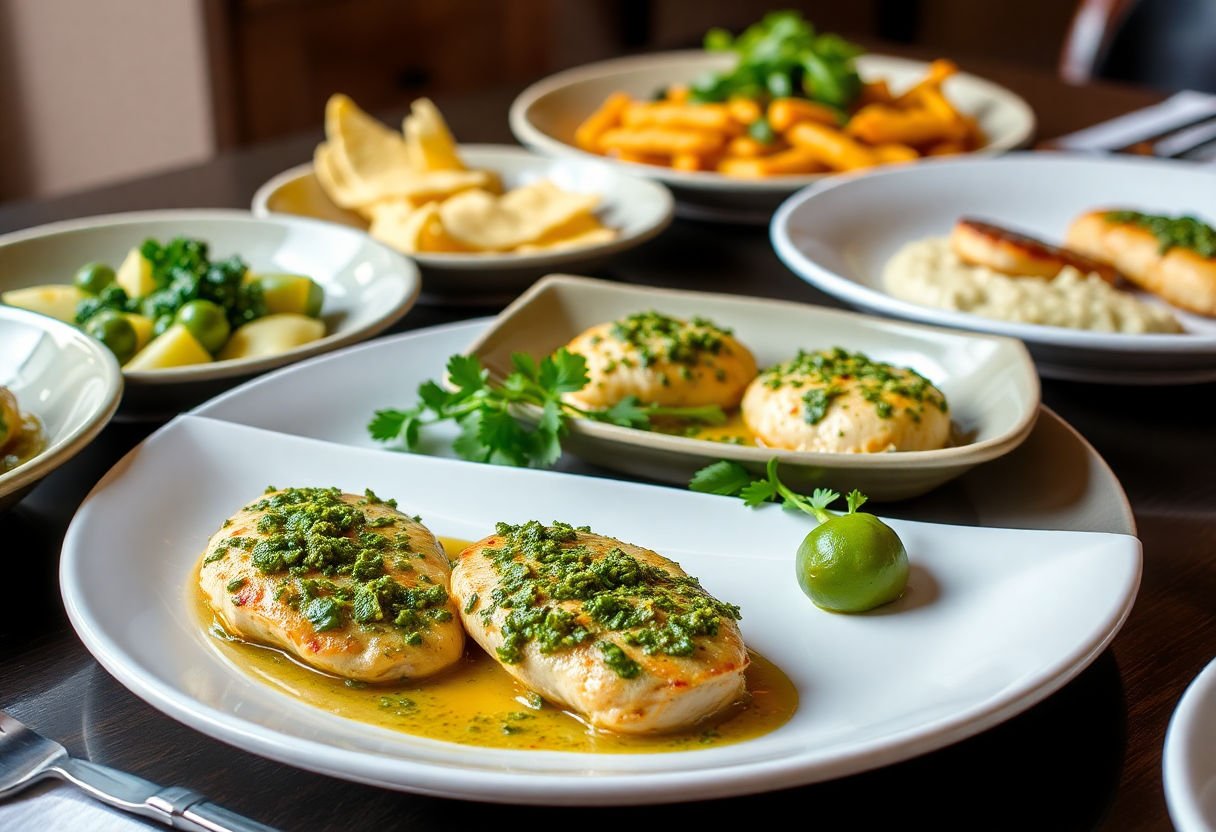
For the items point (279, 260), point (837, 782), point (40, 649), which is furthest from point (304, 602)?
point (279, 260)

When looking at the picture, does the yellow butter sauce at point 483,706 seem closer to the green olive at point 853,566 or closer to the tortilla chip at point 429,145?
the green olive at point 853,566

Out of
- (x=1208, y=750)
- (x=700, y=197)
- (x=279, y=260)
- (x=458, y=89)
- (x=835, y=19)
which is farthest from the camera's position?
(x=835, y=19)

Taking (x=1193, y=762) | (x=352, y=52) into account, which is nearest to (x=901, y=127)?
(x=1193, y=762)

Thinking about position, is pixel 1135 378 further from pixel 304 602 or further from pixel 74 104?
pixel 74 104

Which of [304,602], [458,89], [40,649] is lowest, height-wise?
[458,89]

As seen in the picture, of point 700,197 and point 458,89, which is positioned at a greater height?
point 700,197

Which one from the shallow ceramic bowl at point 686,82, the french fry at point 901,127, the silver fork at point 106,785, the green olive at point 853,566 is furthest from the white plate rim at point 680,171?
the silver fork at point 106,785

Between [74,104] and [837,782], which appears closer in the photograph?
[837,782]

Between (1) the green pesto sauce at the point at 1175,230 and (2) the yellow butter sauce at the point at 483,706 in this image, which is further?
(1) the green pesto sauce at the point at 1175,230
